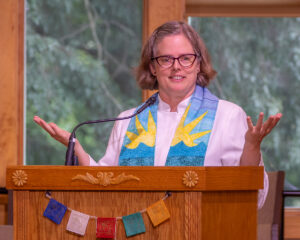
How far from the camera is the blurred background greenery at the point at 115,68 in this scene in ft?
11.7

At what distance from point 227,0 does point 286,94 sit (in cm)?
79

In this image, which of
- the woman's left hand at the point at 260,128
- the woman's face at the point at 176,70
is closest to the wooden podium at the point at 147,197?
the woman's left hand at the point at 260,128

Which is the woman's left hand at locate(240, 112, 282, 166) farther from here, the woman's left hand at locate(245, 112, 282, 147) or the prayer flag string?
the prayer flag string

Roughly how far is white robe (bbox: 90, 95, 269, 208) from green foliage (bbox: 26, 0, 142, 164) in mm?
1477

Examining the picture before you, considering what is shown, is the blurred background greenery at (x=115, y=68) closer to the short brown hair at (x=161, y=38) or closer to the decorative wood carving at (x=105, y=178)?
the short brown hair at (x=161, y=38)

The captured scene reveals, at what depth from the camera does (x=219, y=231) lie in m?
1.32

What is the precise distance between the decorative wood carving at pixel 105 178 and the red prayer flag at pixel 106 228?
0.10m

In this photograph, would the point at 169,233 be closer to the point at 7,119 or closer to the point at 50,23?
the point at 7,119

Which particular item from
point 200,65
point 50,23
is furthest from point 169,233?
point 50,23

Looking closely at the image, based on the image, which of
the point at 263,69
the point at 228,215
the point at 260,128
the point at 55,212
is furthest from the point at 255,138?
the point at 263,69

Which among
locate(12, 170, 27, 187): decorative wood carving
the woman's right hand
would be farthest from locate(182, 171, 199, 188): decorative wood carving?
the woman's right hand

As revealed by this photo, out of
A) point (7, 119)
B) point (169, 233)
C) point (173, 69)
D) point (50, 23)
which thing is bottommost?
point (169, 233)

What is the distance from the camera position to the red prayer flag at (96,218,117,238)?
1.33 metres

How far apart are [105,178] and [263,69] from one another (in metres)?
2.46
